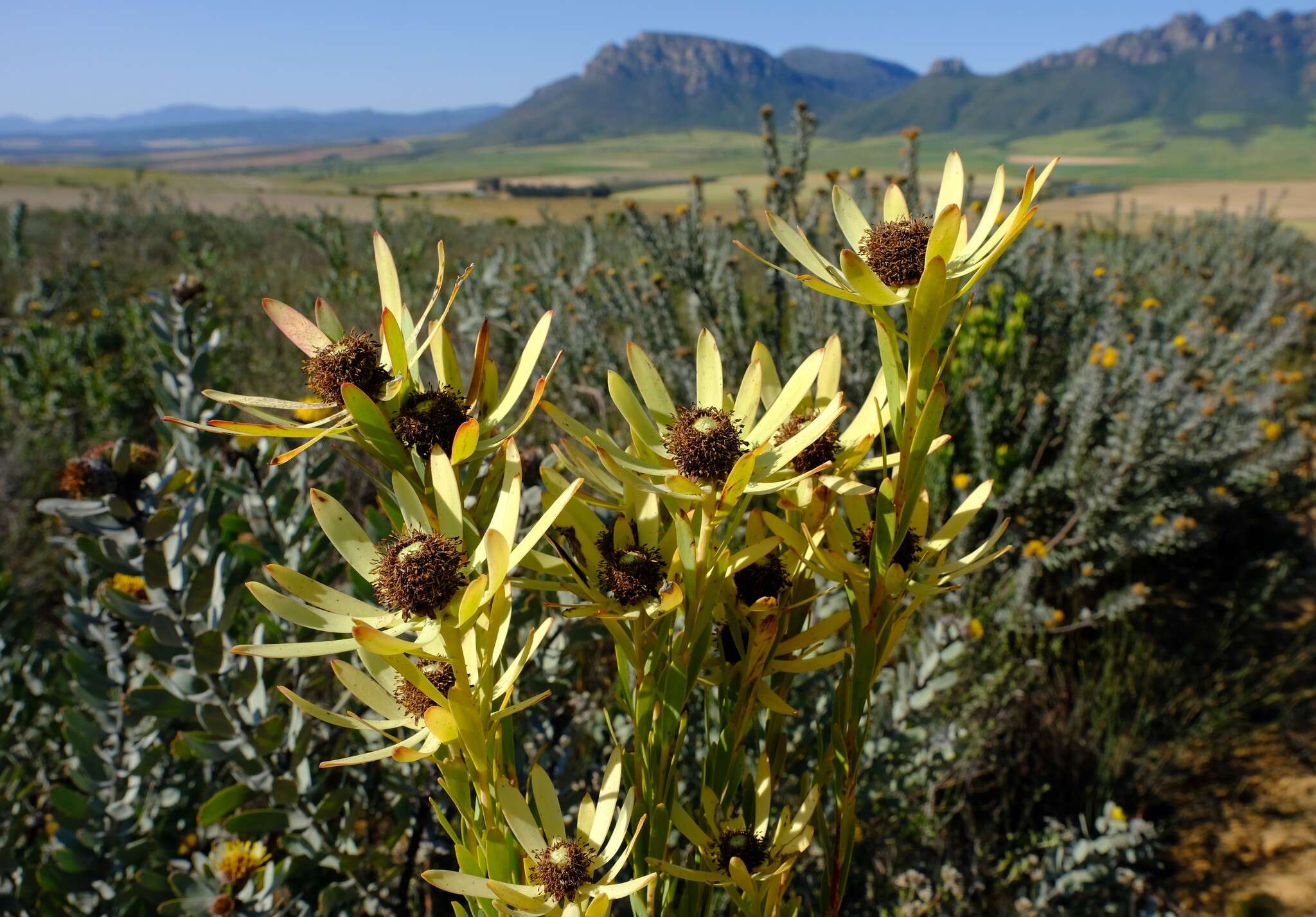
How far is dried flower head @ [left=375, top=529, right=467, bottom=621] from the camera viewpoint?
50 centimetres

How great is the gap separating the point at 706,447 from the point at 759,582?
5.7 inches

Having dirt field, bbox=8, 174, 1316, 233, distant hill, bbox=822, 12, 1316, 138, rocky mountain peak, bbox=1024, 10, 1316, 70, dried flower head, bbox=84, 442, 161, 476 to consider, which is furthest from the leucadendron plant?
rocky mountain peak, bbox=1024, 10, 1316, 70

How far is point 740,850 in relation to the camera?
2.06 ft

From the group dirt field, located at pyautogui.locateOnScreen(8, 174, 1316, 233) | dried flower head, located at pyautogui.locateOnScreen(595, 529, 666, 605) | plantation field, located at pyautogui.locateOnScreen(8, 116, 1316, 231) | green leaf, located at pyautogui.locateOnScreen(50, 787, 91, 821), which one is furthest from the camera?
plantation field, located at pyautogui.locateOnScreen(8, 116, 1316, 231)

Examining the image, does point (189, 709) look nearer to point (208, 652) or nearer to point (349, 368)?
point (208, 652)

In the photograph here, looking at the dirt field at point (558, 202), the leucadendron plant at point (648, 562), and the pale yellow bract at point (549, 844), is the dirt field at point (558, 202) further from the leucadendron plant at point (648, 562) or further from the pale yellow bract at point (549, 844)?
the pale yellow bract at point (549, 844)

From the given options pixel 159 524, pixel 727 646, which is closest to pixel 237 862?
pixel 159 524

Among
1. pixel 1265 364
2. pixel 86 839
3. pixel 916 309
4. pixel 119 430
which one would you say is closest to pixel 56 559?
pixel 119 430

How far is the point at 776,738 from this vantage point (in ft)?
2.34

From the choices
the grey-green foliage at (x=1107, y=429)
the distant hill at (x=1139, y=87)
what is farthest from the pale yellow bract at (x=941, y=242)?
the distant hill at (x=1139, y=87)

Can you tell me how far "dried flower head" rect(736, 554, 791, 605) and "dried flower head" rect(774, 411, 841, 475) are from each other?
0.09 metres

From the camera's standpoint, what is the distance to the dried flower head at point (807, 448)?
65 centimetres

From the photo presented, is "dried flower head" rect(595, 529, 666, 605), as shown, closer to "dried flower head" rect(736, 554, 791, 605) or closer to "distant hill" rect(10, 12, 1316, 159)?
"dried flower head" rect(736, 554, 791, 605)

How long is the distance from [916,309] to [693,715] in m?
1.26
